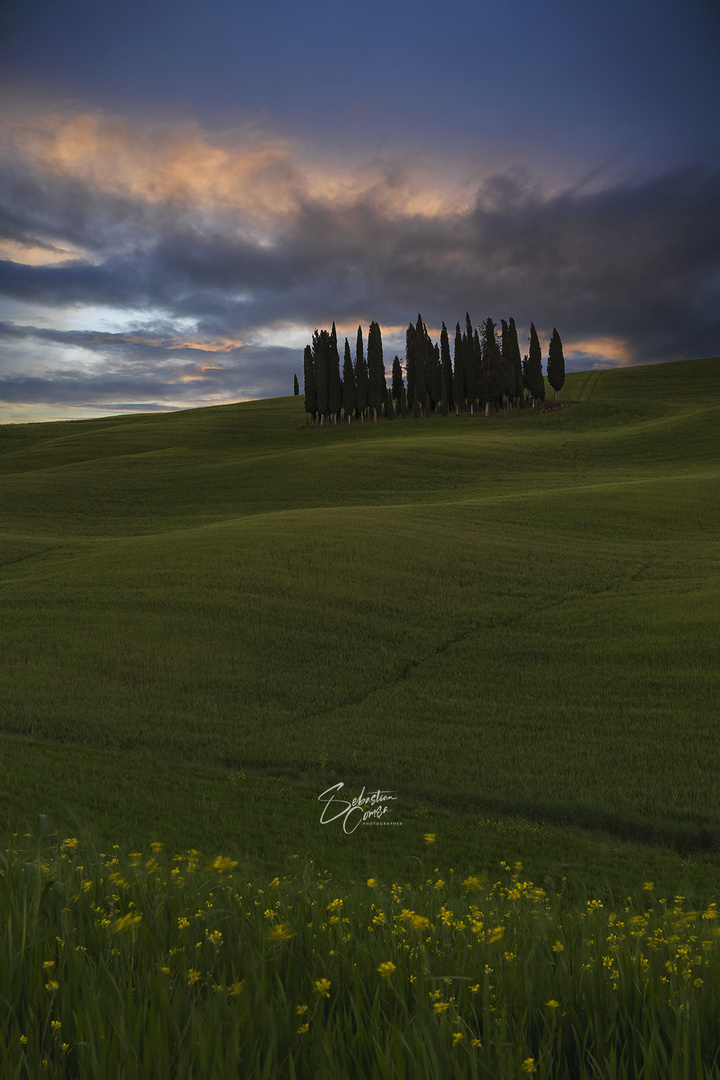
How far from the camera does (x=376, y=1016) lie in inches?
77.0

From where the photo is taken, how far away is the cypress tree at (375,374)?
9506 centimetres

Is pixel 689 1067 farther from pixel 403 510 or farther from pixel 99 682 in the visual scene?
pixel 403 510

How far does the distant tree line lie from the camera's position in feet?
308

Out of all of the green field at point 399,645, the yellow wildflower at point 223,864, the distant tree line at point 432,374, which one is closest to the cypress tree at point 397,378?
the distant tree line at point 432,374

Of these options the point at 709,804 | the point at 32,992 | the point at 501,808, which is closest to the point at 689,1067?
the point at 32,992

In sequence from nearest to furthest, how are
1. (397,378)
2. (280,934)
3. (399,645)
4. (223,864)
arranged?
(280,934) < (223,864) < (399,645) < (397,378)

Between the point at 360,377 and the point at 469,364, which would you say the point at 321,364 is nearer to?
the point at 360,377

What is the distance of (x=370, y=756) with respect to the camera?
1407 cm

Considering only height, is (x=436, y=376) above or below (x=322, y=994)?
above

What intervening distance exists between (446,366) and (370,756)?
88.4m

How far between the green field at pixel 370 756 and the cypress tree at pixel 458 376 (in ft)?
167

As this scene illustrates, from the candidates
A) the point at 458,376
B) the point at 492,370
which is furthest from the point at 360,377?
the point at 492,370

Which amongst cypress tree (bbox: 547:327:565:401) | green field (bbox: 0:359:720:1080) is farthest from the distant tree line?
green field (bbox: 0:359:720:1080)

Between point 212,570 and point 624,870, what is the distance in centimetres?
1962
